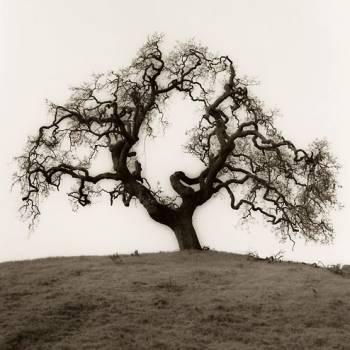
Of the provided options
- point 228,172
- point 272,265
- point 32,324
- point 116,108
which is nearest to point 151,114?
point 116,108

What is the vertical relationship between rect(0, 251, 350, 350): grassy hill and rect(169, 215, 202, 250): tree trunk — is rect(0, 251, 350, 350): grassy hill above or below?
below

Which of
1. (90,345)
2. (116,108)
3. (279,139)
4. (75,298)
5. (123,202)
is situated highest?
(116,108)

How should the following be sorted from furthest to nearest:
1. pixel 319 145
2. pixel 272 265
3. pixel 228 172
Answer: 1. pixel 228 172
2. pixel 319 145
3. pixel 272 265

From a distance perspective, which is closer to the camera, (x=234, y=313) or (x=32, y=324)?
(x=32, y=324)

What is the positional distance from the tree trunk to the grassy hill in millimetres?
2761

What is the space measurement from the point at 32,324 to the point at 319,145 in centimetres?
1775

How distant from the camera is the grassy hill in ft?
57.4

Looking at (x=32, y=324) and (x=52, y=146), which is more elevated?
(x=52, y=146)

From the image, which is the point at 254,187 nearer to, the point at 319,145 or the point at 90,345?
the point at 319,145

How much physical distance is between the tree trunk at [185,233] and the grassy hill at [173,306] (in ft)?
9.06

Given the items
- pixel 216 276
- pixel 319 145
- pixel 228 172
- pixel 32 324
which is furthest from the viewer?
pixel 228 172

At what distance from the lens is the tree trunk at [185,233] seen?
3138 centimetres

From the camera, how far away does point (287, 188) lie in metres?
32.2

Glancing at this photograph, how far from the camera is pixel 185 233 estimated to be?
31469 mm
